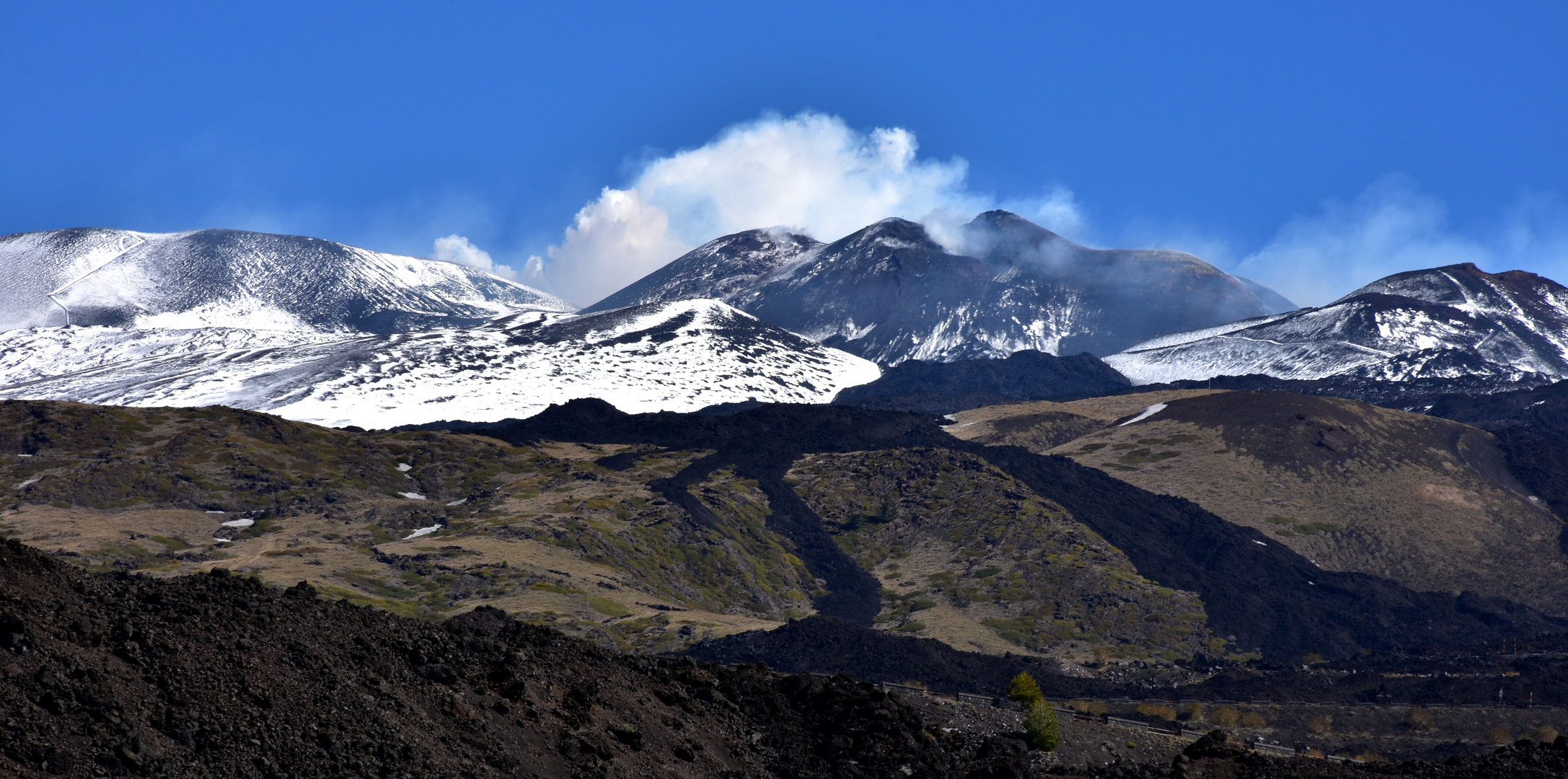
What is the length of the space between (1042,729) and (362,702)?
84.4 feet

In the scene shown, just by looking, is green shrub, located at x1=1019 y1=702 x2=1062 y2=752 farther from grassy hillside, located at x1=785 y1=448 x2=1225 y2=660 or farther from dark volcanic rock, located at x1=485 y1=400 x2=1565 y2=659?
dark volcanic rock, located at x1=485 y1=400 x2=1565 y2=659

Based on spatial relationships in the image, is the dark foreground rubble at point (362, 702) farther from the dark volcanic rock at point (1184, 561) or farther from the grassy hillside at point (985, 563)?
the dark volcanic rock at point (1184, 561)

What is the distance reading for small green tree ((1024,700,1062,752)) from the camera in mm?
41781

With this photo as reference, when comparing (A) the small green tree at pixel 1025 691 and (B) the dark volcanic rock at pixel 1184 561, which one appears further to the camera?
(B) the dark volcanic rock at pixel 1184 561

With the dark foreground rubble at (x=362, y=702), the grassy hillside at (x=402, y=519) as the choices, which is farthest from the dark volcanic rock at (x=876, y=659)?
the dark foreground rubble at (x=362, y=702)

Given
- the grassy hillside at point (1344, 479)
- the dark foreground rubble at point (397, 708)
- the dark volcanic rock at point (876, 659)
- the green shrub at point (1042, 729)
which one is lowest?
the dark volcanic rock at point (876, 659)

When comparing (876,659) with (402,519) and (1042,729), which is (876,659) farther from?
(402,519)

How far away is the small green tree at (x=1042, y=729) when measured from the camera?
41.8 metres

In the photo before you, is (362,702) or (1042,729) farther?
(1042,729)

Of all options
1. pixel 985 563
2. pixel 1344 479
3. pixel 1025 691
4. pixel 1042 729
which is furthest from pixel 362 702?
pixel 1344 479

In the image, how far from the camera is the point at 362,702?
950 inches

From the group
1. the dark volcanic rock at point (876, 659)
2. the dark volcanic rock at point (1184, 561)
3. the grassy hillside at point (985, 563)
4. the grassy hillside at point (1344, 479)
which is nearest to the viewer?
the dark volcanic rock at point (876, 659)

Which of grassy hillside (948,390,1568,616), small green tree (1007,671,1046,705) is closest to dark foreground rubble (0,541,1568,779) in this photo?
small green tree (1007,671,1046,705)

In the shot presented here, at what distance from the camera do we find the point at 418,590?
82.5 m
